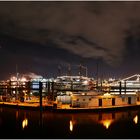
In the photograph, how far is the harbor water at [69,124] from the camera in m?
12.8

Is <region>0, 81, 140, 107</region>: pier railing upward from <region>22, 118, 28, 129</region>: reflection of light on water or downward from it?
upward

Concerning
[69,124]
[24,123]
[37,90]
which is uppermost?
[37,90]

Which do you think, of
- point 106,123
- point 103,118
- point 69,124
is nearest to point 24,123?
point 69,124

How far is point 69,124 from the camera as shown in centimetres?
1430

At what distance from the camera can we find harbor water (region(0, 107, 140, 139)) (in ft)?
41.9

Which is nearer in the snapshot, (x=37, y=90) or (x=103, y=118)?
(x=103, y=118)

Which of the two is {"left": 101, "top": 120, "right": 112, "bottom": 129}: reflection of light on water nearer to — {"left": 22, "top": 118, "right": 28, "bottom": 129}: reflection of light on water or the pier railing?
the pier railing

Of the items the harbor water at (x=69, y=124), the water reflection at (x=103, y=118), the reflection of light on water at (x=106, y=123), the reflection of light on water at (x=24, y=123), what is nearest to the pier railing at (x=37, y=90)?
the harbor water at (x=69, y=124)

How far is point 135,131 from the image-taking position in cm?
1338

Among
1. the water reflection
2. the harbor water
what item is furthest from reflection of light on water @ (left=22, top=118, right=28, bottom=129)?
the water reflection

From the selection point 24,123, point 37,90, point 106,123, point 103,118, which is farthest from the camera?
point 37,90

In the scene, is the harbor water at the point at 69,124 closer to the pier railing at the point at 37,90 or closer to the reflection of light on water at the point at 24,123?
the reflection of light on water at the point at 24,123

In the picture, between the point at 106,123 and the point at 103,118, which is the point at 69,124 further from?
the point at 103,118

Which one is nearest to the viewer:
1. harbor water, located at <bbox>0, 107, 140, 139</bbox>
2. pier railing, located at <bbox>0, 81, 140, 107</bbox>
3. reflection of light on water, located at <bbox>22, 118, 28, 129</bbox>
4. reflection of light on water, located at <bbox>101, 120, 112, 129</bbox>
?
harbor water, located at <bbox>0, 107, 140, 139</bbox>
